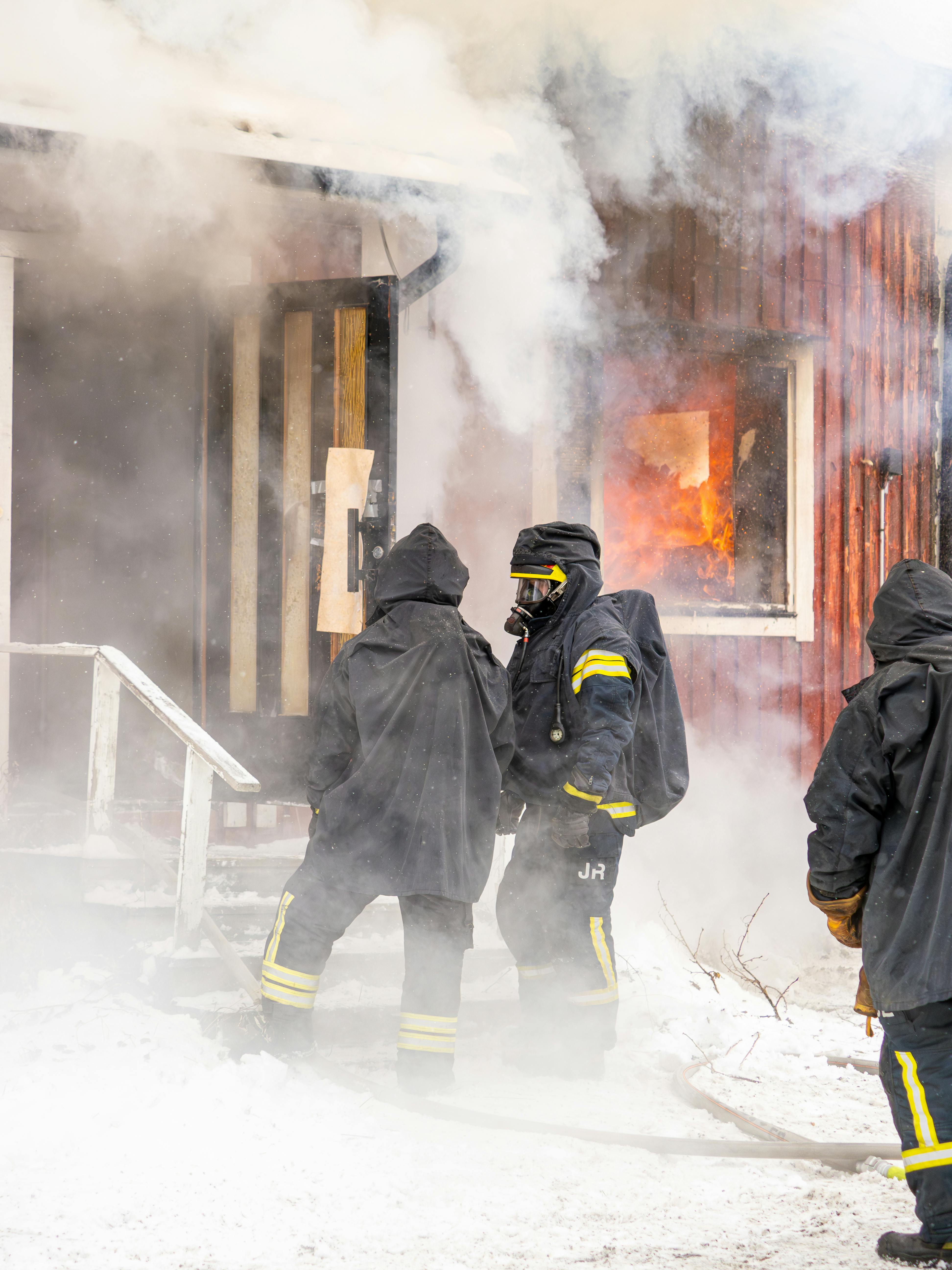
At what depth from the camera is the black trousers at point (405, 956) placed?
127 inches

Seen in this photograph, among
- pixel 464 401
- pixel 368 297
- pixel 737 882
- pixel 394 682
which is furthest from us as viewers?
pixel 737 882

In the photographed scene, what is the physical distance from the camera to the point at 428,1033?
3225 mm

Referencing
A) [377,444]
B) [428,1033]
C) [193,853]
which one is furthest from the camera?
[377,444]

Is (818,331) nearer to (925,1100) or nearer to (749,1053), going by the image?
(749,1053)

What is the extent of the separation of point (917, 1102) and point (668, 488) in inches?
189

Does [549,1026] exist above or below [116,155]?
below

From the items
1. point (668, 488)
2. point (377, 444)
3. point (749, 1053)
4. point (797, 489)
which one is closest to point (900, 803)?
point (749, 1053)

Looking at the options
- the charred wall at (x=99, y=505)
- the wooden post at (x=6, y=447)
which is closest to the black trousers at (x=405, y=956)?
the charred wall at (x=99, y=505)

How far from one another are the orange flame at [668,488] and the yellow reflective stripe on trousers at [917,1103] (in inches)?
168

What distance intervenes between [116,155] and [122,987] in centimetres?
391

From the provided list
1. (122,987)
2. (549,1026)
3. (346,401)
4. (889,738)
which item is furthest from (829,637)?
(122,987)

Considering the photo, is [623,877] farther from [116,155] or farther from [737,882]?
[116,155]

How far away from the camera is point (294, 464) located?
18.3 feet

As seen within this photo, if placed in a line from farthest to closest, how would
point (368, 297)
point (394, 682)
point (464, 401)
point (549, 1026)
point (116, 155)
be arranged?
point (464, 401)
point (368, 297)
point (116, 155)
point (549, 1026)
point (394, 682)
